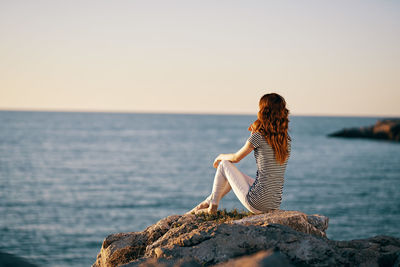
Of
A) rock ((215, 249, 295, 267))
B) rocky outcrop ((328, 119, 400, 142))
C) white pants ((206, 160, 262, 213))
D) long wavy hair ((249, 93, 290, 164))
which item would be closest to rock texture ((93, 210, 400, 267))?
rock ((215, 249, 295, 267))

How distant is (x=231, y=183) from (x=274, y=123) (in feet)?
4.42

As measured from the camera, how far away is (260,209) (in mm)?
6648

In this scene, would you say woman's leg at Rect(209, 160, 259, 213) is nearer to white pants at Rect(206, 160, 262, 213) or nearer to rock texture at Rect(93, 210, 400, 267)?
white pants at Rect(206, 160, 262, 213)

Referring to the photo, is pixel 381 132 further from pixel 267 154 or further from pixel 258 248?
pixel 258 248

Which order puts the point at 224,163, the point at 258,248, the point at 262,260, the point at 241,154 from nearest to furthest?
1. the point at 262,260
2. the point at 258,248
3. the point at 241,154
4. the point at 224,163

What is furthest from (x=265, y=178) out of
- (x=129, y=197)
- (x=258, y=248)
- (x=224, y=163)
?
(x=129, y=197)

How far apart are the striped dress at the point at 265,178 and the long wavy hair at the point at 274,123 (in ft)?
0.30

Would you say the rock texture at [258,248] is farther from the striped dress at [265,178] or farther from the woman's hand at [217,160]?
the woman's hand at [217,160]

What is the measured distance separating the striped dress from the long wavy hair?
9 centimetres

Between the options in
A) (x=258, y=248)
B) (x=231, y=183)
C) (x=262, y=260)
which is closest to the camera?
(x=262, y=260)

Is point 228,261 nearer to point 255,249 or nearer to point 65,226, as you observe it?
point 255,249

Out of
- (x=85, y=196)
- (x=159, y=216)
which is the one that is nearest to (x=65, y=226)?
(x=159, y=216)

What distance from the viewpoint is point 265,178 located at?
21.3 feet

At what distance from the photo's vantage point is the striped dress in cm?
645
